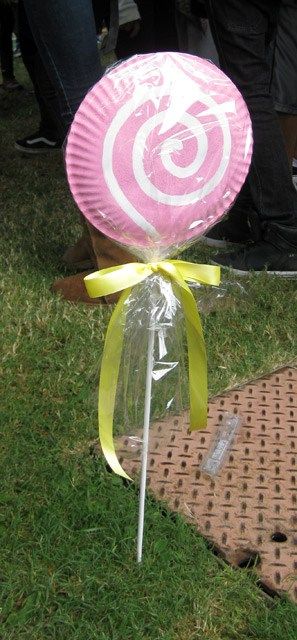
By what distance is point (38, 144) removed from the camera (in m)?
5.18

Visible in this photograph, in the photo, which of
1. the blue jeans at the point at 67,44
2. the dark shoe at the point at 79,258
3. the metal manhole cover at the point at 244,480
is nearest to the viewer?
the metal manhole cover at the point at 244,480

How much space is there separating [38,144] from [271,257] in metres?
2.41

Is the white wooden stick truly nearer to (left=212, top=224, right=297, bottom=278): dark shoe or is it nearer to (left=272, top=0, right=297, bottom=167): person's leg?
(left=212, top=224, right=297, bottom=278): dark shoe

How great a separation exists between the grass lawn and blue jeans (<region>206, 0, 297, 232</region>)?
0.33 meters

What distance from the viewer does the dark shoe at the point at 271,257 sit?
10.4 ft

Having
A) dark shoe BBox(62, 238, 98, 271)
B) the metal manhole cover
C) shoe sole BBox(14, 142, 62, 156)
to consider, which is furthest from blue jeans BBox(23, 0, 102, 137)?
shoe sole BBox(14, 142, 62, 156)

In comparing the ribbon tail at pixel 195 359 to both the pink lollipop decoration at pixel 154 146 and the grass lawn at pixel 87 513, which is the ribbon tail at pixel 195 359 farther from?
the grass lawn at pixel 87 513

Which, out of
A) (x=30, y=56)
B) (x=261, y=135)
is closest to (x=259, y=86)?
(x=261, y=135)

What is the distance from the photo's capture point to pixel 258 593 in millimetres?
1693

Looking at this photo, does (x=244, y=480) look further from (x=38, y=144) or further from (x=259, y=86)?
(x=38, y=144)

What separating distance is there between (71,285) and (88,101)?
143 centimetres

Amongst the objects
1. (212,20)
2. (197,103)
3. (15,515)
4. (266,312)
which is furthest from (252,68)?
(15,515)

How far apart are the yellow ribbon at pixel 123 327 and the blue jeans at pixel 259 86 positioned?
5.16ft


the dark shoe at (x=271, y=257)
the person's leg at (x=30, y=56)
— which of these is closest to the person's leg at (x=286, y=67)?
the dark shoe at (x=271, y=257)
